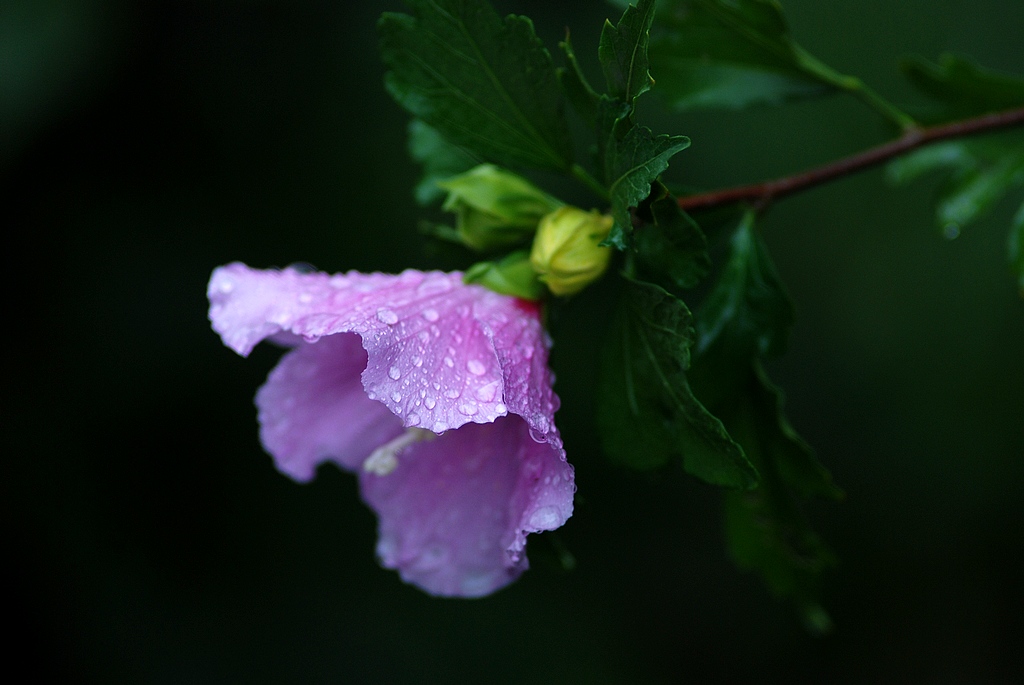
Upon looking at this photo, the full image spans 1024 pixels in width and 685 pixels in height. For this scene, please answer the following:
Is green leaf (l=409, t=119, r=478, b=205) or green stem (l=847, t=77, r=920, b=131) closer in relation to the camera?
green leaf (l=409, t=119, r=478, b=205)

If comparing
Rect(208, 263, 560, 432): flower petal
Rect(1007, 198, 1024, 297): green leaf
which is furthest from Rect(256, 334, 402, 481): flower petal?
Rect(1007, 198, 1024, 297): green leaf

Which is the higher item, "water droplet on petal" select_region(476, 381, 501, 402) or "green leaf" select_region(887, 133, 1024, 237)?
"water droplet on petal" select_region(476, 381, 501, 402)

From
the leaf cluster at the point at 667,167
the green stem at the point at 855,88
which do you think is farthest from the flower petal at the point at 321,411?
the green stem at the point at 855,88

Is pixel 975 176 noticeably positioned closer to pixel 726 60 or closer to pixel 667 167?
pixel 726 60

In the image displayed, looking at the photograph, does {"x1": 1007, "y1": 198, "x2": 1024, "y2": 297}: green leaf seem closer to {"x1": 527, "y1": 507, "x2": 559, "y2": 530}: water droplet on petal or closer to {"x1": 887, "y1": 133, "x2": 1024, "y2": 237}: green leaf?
{"x1": 887, "y1": 133, "x2": 1024, "y2": 237}: green leaf

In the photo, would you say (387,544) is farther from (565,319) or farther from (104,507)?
(104,507)

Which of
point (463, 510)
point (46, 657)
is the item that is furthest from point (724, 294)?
point (46, 657)
